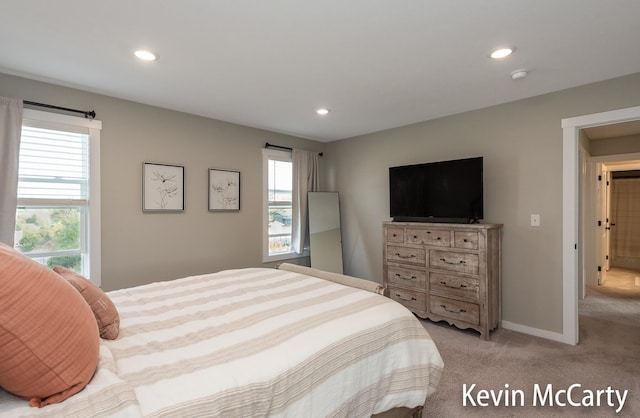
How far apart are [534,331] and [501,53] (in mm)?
2724

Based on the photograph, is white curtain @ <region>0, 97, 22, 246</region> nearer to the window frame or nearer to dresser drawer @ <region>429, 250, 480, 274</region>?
the window frame

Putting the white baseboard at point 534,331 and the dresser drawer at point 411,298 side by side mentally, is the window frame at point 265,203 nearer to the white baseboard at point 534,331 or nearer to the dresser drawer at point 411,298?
the dresser drawer at point 411,298

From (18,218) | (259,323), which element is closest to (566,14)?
(259,323)

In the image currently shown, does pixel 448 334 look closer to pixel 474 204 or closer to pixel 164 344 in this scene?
pixel 474 204

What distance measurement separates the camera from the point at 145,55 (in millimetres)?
2305

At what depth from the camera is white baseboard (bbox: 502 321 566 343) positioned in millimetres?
3074

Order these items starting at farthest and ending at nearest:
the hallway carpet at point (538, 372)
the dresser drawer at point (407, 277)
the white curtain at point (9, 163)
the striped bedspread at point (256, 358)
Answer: the dresser drawer at point (407, 277)
the white curtain at point (9, 163)
the hallway carpet at point (538, 372)
the striped bedspread at point (256, 358)

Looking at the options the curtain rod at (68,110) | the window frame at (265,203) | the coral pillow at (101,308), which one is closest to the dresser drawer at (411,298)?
the window frame at (265,203)

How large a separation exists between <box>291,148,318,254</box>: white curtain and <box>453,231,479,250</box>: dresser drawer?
2.26 m

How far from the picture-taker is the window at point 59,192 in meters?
2.72

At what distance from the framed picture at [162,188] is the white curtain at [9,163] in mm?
991

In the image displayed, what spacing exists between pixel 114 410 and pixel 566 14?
2813 millimetres

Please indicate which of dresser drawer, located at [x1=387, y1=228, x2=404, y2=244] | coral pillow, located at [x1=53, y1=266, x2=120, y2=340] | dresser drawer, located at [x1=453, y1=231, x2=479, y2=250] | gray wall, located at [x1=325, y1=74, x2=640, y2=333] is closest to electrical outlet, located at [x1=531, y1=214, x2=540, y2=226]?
gray wall, located at [x1=325, y1=74, x2=640, y2=333]

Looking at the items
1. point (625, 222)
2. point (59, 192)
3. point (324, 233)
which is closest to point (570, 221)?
point (324, 233)
